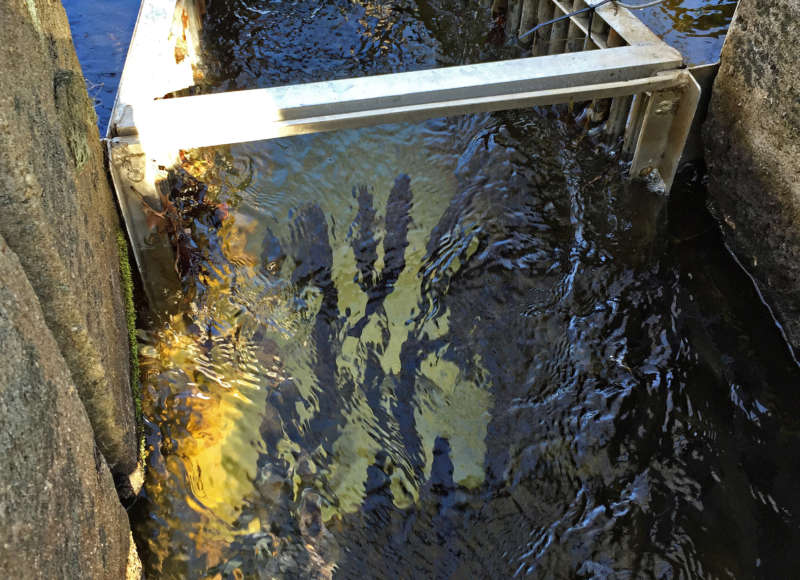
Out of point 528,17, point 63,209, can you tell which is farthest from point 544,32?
point 63,209

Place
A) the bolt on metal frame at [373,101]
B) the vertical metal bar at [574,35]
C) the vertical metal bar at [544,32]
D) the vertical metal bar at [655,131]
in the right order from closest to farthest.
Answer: the bolt on metal frame at [373,101]
the vertical metal bar at [655,131]
the vertical metal bar at [574,35]
the vertical metal bar at [544,32]

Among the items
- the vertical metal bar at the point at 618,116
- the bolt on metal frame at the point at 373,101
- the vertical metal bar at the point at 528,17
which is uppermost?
the bolt on metal frame at the point at 373,101

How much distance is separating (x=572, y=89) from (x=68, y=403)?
134 inches

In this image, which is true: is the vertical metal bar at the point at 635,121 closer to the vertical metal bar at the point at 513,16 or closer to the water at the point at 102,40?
the vertical metal bar at the point at 513,16

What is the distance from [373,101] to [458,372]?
5.64 feet

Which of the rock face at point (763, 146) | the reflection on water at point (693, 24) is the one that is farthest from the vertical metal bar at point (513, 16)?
the rock face at point (763, 146)

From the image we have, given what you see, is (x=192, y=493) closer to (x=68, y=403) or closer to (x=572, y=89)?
(x=68, y=403)

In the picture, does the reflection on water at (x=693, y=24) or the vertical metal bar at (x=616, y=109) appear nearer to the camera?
the vertical metal bar at (x=616, y=109)

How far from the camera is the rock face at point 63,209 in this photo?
212 centimetres

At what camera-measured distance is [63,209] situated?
2512mm

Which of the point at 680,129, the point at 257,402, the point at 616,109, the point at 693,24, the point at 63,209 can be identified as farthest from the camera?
the point at 693,24

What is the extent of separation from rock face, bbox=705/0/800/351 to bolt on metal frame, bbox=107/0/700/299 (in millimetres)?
277

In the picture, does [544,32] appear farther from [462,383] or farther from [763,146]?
[462,383]

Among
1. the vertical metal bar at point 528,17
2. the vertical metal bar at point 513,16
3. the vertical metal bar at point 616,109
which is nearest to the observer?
the vertical metal bar at point 616,109
